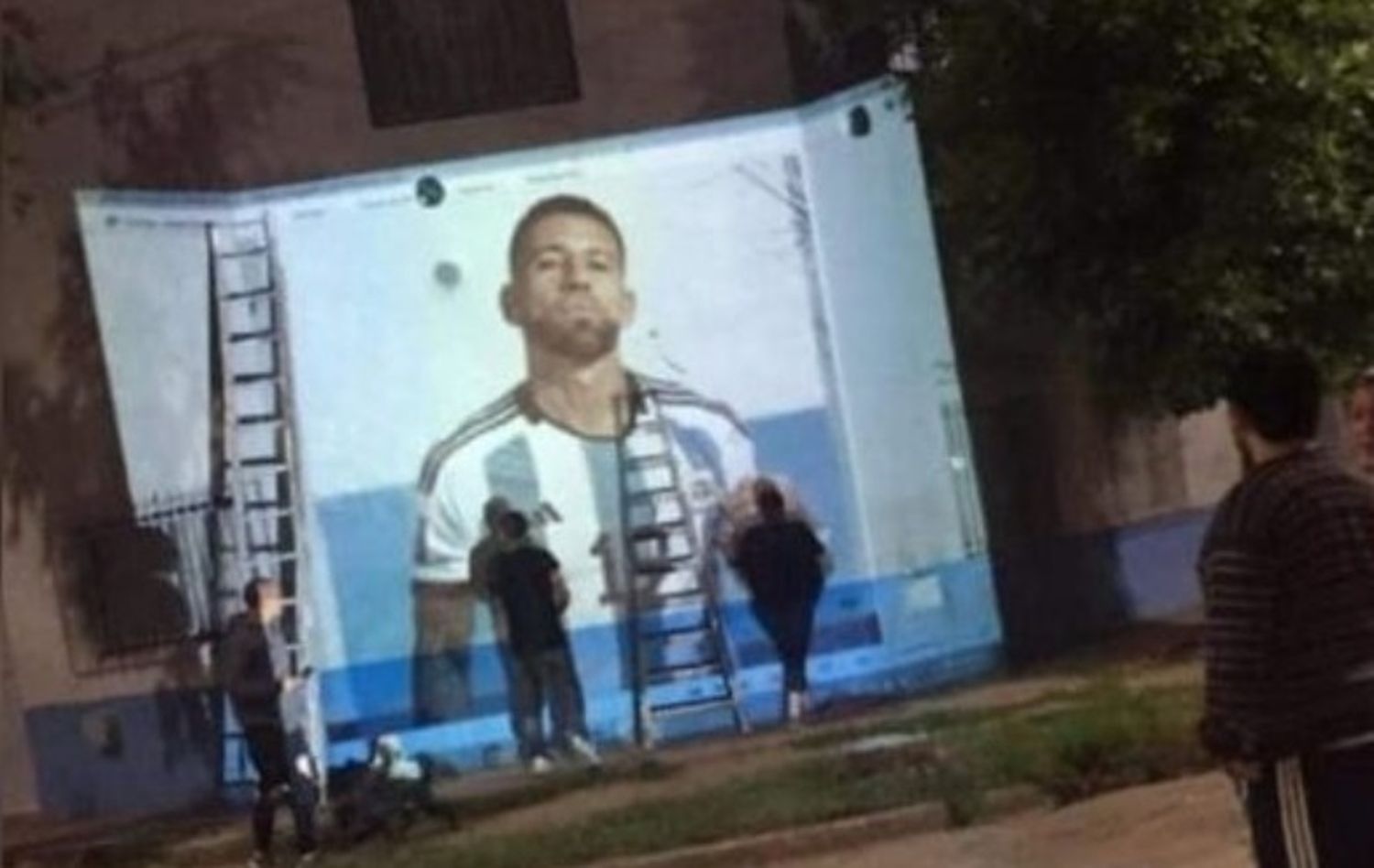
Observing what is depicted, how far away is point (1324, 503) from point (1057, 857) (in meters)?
3.46

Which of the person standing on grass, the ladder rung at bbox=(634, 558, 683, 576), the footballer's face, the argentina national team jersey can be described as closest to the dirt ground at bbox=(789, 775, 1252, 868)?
the ladder rung at bbox=(634, 558, 683, 576)

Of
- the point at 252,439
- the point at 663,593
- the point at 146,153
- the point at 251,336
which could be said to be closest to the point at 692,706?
the point at 663,593

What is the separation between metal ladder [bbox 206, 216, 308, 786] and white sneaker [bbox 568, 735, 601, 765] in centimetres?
74

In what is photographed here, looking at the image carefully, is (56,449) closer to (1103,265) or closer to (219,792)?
(219,792)

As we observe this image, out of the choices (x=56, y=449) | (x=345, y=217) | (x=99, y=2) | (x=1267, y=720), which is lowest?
(x=1267, y=720)

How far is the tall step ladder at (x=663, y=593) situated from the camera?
23.2 ft

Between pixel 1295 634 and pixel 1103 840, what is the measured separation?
3417 mm

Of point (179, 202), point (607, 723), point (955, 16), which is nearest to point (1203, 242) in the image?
point (955, 16)

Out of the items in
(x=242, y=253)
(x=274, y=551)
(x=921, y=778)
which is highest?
(x=242, y=253)

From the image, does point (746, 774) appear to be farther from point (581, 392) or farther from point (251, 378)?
point (251, 378)

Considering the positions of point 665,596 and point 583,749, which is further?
point 665,596

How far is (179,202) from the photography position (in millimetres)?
6891

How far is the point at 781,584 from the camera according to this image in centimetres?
717

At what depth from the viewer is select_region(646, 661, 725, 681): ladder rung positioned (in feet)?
23.2
